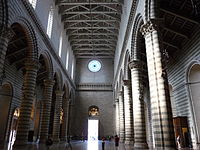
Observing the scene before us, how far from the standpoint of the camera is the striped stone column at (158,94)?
8656mm

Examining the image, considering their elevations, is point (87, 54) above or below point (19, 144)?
above

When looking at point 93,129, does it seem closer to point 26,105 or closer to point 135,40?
point 26,105

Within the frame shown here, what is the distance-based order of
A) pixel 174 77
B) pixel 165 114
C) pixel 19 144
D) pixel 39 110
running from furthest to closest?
1. pixel 39 110
2. pixel 174 77
3. pixel 19 144
4. pixel 165 114

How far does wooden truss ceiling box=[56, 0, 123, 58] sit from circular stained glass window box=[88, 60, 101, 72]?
2.65 meters

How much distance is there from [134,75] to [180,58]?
20.1 ft

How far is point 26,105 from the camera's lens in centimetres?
1484

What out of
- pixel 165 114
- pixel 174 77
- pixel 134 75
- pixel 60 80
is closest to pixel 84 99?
pixel 60 80

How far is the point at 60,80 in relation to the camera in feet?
82.4

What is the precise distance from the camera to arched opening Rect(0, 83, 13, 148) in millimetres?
21016

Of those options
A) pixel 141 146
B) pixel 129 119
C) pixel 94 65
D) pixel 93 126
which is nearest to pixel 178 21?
pixel 129 119

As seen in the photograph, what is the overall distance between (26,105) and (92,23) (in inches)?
696

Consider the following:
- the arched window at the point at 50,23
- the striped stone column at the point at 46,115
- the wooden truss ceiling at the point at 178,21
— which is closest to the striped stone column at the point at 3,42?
the striped stone column at the point at 46,115

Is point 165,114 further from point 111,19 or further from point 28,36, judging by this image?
point 111,19

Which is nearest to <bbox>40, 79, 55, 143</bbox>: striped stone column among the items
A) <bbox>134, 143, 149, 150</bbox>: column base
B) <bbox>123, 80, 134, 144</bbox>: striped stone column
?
<bbox>123, 80, 134, 144</bbox>: striped stone column
